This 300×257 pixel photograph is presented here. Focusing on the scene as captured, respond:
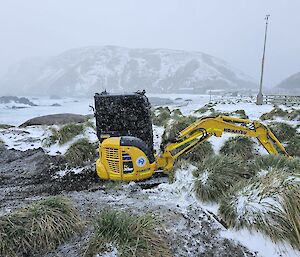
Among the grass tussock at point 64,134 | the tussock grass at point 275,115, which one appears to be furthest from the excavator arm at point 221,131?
the tussock grass at point 275,115

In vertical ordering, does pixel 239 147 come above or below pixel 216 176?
below

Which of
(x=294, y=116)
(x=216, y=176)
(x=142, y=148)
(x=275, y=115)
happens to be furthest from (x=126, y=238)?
(x=275, y=115)

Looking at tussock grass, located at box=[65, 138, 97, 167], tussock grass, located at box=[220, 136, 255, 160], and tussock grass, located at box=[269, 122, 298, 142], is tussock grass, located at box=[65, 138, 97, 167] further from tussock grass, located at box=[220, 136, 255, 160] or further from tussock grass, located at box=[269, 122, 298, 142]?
tussock grass, located at box=[269, 122, 298, 142]

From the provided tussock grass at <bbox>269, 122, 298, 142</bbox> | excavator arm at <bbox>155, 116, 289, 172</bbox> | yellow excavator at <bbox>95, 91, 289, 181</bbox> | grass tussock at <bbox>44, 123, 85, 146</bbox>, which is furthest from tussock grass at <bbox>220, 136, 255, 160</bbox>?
grass tussock at <bbox>44, 123, 85, 146</bbox>

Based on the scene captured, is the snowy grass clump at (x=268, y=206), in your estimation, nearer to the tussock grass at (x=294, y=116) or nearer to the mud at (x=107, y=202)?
the mud at (x=107, y=202)

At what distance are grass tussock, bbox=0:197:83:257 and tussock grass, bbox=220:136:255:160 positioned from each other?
600 cm

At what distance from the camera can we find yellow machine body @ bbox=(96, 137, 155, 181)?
21.9ft

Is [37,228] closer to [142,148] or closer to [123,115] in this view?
[142,148]

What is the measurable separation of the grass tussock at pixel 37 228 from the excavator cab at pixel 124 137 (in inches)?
96.8

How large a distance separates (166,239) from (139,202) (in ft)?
4.59

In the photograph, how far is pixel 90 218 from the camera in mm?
4660

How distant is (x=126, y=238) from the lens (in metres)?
3.68

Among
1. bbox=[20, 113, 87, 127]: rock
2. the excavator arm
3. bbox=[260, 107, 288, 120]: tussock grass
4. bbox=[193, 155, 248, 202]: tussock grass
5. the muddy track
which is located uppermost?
the excavator arm

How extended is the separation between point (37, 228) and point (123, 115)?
3.94 m
